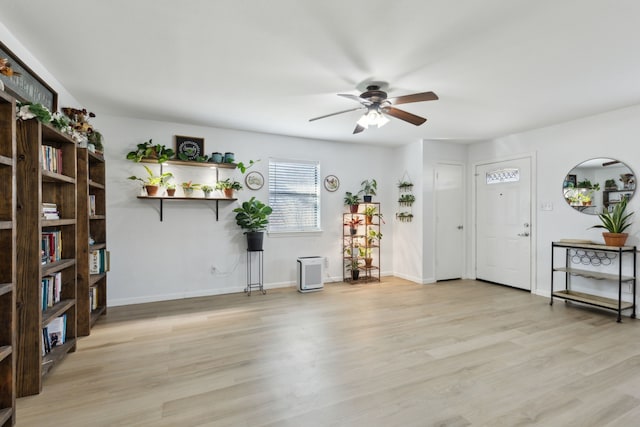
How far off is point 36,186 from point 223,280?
2.94 meters

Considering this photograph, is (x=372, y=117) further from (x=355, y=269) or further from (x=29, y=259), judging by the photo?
(x=355, y=269)

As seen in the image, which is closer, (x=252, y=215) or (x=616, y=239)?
(x=616, y=239)

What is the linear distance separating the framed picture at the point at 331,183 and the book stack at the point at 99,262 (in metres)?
3.25

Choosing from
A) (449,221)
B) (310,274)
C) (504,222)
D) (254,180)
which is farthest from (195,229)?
(504,222)

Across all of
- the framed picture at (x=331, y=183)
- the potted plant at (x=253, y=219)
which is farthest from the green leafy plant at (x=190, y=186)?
the framed picture at (x=331, y=183)

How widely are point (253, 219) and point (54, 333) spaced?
2.54 meters

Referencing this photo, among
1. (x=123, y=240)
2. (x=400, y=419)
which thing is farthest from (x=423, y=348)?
(x=123, y=240)

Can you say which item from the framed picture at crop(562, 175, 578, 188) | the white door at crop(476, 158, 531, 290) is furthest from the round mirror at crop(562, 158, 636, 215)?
the white door at crop(476, 158, 531, 290)

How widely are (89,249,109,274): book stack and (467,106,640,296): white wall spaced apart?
5647 millimetres

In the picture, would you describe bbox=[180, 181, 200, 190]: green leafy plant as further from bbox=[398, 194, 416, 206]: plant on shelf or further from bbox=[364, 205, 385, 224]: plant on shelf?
bbox=[398, 194, 416, 206]: plant on shelf

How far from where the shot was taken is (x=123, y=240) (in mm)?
4234

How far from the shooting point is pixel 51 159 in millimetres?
2539

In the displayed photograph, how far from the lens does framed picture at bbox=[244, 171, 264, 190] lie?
195 inches

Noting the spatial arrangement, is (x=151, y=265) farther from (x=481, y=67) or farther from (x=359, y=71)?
(x=481, y=67)
